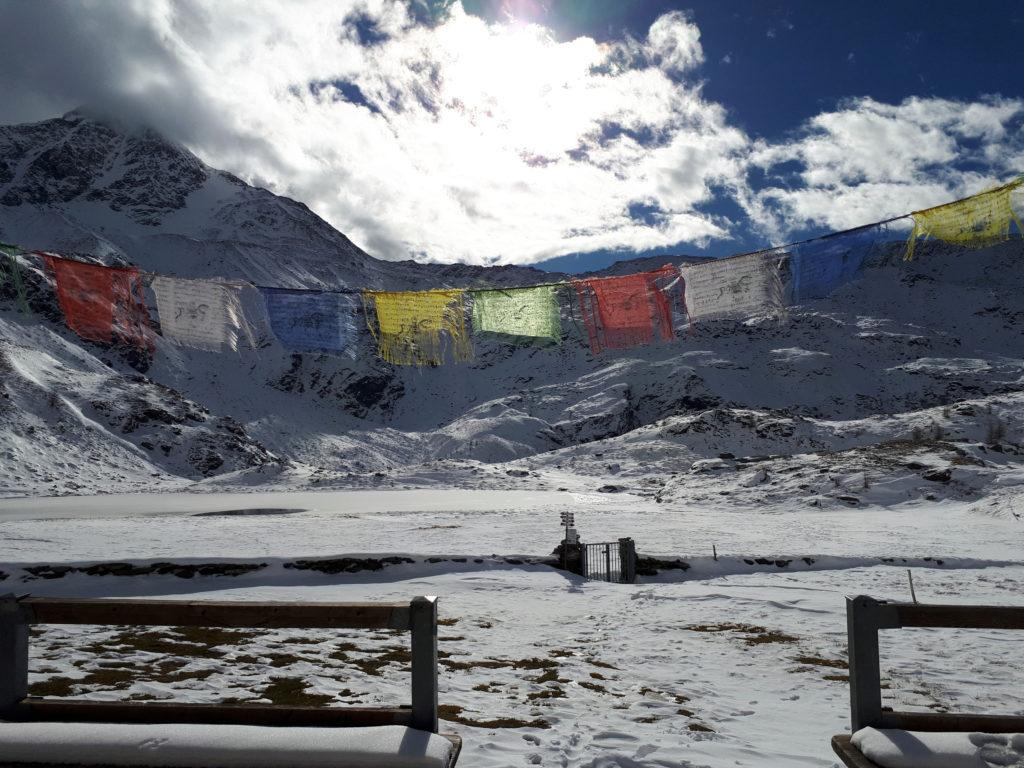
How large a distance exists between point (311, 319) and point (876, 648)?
544 inches

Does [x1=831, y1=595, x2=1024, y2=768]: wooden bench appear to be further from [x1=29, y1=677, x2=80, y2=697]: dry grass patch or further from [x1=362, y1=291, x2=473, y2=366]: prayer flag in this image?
[x1=362, y1=291, x2=473, y2=366]: prayer flag

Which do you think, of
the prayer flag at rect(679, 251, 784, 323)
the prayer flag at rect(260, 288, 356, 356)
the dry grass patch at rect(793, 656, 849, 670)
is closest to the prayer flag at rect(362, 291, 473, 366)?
the prayer flag at rect(260, 288, 356, 356)

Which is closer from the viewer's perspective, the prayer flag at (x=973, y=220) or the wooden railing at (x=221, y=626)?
the wooden railing at (x=221, y=626)

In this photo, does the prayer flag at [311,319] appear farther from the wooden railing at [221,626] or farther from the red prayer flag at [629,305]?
the wooden railing at [221,626]

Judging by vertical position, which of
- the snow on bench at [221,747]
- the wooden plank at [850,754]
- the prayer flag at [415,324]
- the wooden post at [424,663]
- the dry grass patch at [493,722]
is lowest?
the dry grass patch at [493,722]

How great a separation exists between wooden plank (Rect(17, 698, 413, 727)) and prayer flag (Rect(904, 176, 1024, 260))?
1228 centimetres

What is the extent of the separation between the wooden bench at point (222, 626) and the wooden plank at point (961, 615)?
97.0 inches

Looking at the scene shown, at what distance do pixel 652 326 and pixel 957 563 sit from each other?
8708 millimetres

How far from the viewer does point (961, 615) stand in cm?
332

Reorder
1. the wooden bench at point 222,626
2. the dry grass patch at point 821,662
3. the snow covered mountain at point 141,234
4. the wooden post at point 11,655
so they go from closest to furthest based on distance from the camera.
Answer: the wooden bench at point 222,626 < the wooden post at point 11,655 < the dry grass patch at point 821,662 < the snow covered mountain at point 141,234

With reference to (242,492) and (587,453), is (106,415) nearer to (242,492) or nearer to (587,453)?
(242,492)

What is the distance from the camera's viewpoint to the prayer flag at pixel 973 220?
37.0 feet

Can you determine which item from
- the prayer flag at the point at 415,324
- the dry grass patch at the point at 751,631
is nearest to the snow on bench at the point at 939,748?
the dry grass patch at the point at 751,631

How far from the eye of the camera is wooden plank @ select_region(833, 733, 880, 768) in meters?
3.06
